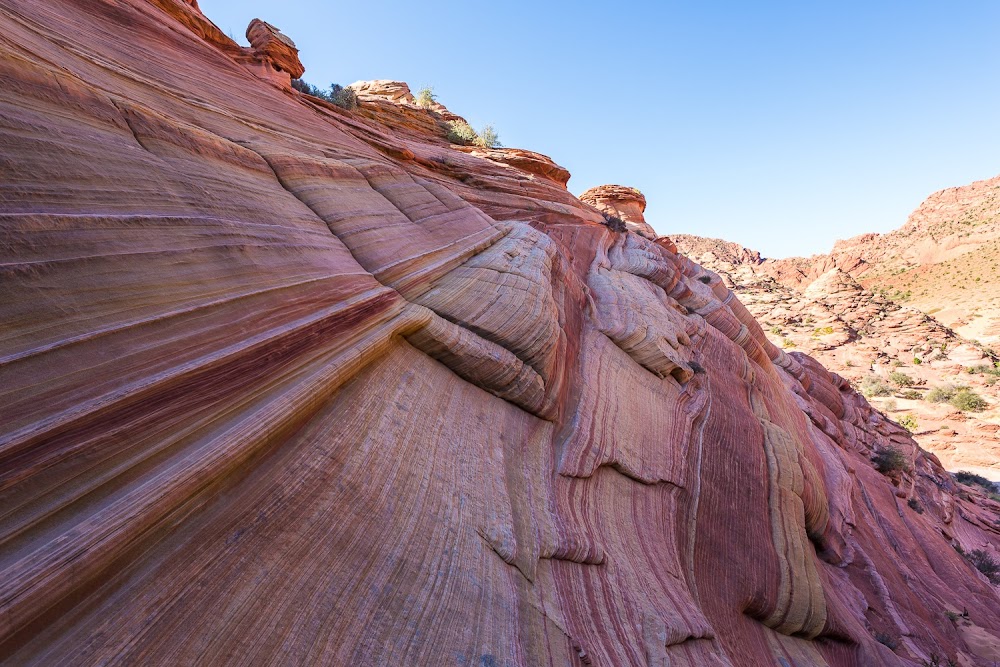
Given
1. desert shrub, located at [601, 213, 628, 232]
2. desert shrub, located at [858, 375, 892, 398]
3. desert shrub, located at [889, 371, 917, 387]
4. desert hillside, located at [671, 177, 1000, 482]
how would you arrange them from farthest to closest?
desert shrub, located at [889, 371, 917, 387] < desert shrub, located at [858, 375, 892, 398] < desert hillside, located at [671, 177, 1000, 482] < desert shrub, located at [601, 213, 628, 232]

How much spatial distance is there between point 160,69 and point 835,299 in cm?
5266

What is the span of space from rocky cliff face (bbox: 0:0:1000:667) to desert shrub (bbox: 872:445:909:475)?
7.25 m

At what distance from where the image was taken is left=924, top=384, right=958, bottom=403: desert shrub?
27.8 meters

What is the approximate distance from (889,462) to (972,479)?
1204 centimetres

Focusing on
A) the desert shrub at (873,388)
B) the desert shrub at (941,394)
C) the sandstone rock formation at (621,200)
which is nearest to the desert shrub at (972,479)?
the desert shrub at (941,394)

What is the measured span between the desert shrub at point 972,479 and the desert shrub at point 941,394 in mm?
6841

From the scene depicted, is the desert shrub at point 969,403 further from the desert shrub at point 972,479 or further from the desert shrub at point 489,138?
the desert shrub at point 489,138

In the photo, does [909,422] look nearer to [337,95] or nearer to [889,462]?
[889,462]

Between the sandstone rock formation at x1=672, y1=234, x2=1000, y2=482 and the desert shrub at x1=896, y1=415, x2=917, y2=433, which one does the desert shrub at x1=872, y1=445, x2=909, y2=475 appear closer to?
the sandstone rock formation at x1=672, y1=234, x2=1000, y2=482

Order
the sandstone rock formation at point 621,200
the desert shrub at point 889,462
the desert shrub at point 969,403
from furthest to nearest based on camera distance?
1. the sandstone rock formation at point 621,200
2. the desert shrub at point 969,403
3. the desert shrub at point 889,462

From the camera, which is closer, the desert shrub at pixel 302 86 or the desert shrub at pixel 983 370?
the desert shrub at pixel 302 86

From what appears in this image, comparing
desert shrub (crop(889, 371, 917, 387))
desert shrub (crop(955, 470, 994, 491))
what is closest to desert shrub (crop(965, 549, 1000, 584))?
desert shrub (crop(955, 470, 994, 491))

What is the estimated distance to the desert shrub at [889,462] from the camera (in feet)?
53.2

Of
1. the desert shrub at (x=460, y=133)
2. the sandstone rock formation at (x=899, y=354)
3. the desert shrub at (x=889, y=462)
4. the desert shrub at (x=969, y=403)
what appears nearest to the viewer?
the desert shrub at (x=889, y=462)
